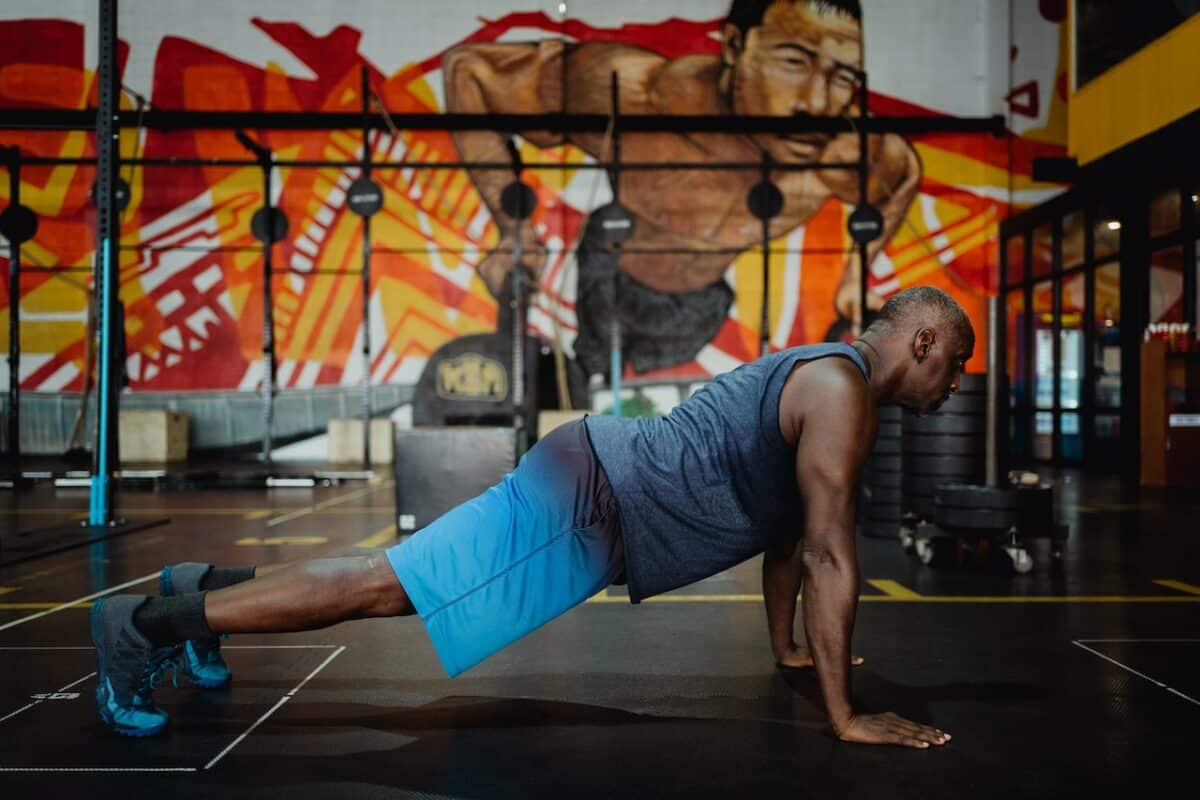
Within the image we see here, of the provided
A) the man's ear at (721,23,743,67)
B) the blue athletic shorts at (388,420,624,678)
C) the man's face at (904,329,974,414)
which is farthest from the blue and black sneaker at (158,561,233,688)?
the man's ear at (721,23,743,67)

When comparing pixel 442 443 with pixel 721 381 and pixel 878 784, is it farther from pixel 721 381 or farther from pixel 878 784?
pixel 878 784

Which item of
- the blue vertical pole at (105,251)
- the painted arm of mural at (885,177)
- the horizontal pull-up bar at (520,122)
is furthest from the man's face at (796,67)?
the blue vertical pole at (105,251)

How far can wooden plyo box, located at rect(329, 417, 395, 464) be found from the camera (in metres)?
10.9

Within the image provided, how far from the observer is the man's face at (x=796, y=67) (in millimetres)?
11797

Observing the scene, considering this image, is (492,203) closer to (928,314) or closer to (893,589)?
(893,589)

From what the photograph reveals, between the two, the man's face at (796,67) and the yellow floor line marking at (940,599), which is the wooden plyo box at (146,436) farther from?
the yellow floor line marking at (940,599)

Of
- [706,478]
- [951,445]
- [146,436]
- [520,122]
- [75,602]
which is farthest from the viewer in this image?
[146,436]

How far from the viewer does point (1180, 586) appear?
3.55 m

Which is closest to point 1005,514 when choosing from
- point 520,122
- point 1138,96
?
point 1138,96

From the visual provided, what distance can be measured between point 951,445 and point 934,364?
2.62 meters

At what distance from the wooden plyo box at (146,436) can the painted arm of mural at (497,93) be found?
13.1ft

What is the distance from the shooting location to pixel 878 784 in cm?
163

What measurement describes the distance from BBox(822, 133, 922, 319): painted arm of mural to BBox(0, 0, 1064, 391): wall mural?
27mm

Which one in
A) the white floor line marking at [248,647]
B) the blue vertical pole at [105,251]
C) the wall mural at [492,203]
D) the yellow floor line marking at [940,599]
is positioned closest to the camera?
the white floor line marking at [248,647]
